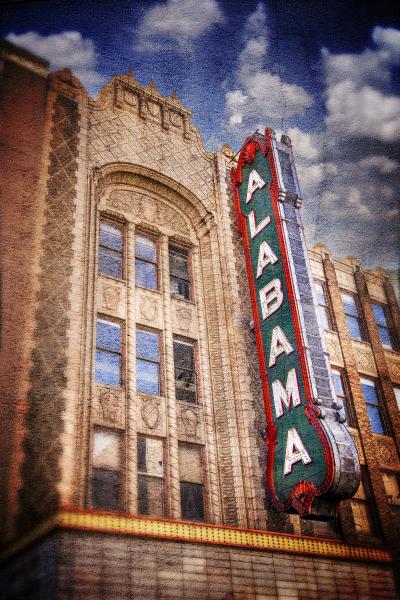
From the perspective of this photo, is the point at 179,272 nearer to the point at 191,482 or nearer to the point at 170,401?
the point at 170,401

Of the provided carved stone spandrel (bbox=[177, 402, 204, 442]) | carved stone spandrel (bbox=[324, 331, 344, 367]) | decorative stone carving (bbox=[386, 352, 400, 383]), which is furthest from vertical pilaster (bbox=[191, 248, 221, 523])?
decorative stone carving (bbox=[386, 352, 400, 383])

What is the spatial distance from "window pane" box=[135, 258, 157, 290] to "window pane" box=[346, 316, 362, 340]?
8042 mm

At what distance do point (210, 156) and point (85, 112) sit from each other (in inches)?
191

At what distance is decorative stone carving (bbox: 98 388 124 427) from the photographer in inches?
554

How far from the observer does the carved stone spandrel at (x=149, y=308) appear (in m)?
16.6

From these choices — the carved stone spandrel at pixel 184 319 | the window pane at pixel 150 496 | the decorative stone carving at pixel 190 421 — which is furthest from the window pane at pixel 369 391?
the window pane at pixel 150 496

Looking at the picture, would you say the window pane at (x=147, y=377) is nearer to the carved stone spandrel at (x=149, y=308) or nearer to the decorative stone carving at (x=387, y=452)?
the carved stone spandrel at (x=149, y=308)

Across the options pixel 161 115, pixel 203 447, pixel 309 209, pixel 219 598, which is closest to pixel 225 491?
pixel 203 447

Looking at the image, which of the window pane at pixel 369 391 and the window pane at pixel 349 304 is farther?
the window pane at pixel 349 304

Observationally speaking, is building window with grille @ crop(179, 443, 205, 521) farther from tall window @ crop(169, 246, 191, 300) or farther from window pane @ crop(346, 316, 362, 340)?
window pane @ crop(346, 316, 362, 340)

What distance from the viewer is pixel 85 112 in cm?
1859

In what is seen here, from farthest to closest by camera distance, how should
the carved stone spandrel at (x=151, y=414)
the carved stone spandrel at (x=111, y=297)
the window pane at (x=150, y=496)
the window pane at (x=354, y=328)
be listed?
1. the window pane at (x=354, y=328)
2. the carved stone spandrel at (x=111, y=297)
3. the carved stone spandrel at (x=151, y=414)
4. the window pane at (x=150, y=496)

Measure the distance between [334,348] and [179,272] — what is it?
6.07 m

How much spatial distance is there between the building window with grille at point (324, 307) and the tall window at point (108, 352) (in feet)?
27.0
